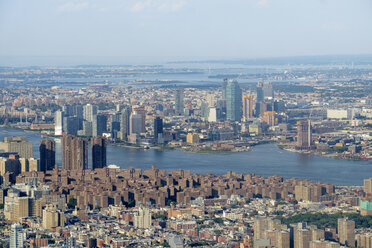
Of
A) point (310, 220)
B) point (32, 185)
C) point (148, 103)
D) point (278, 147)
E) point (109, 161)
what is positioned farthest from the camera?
point (148, 103)

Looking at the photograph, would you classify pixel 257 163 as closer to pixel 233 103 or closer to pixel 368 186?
pixel 368 186

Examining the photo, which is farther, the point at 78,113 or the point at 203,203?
the point at 78,113

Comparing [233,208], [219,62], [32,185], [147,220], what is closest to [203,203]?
[233,208]

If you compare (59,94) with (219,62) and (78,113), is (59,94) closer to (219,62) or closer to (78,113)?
(78,113)

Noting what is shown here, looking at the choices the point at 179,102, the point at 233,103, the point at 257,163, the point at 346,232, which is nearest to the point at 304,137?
the point at 257,163

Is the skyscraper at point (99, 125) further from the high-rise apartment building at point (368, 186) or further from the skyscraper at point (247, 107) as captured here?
the high-rise apartment building at point (368, 186)

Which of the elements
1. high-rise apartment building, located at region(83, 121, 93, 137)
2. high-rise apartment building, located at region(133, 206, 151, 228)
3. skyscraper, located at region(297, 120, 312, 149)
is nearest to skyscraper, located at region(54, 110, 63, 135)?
high-rise apartment building, located at region(83, 121, 93, 137)
